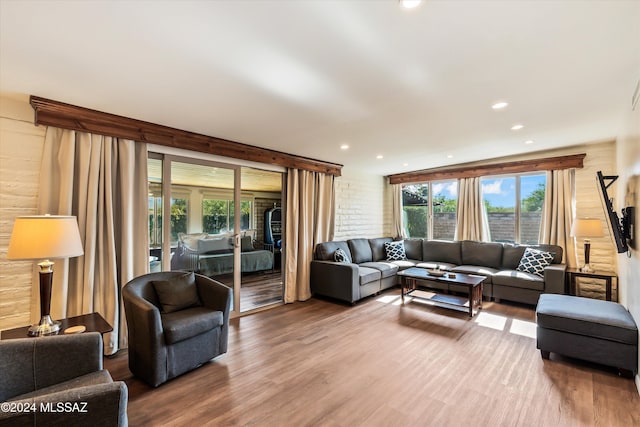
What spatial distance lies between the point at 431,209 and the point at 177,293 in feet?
17.3

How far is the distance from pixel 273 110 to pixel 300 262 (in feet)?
8.88

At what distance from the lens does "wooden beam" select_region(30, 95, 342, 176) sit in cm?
244

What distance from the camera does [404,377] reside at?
2.37 meters

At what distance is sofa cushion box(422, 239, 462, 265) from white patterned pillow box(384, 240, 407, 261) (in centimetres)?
44

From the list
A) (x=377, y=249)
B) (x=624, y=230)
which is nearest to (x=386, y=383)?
(x=624, y=230)

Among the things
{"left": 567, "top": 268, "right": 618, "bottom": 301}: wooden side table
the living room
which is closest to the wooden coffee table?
the living room

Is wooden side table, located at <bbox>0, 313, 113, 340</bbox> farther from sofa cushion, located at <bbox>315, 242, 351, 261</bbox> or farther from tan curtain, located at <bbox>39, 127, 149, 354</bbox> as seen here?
sofa cushion, located at <bbox>315, 242, 351, 261</bbox>

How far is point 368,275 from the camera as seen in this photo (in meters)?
4.52

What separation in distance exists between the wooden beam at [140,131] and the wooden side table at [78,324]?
1719 mm

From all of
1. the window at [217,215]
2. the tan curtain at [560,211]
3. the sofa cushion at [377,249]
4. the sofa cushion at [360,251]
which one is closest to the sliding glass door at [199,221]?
the window at [217,215]

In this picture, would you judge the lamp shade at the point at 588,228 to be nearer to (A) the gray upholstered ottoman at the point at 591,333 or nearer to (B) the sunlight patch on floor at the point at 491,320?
(A) the gray upholstered ottoman at the point at 591,333

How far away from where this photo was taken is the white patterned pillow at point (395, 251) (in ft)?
19.0

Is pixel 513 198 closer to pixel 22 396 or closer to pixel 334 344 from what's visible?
pixel 334 344

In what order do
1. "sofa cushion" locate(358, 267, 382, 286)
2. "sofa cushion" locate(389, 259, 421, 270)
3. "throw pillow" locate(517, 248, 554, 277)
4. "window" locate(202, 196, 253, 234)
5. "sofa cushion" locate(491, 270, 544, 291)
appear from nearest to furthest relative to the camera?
"window" locate(202, 196, 253, 234) → "sofa cushion" locate(491, 270, 544, 291) → "throw pillow" locate(517, 248, 554, 277) → "sofa cushion" locate(358, 267, 382, 286) → "sofa cushion" locate(389, 259, 421, 270)
